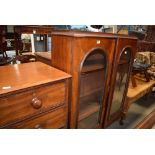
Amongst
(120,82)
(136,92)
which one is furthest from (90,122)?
(136,92)

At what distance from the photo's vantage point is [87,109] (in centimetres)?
142

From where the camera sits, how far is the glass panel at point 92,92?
1273 mm

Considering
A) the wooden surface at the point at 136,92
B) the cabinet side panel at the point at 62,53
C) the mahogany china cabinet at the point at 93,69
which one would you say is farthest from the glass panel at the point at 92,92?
the wooden surface at the point at 136,92

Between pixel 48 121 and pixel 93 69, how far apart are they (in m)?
0.53

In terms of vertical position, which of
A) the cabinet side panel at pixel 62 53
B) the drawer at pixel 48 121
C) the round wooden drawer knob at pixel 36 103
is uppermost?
the cabinet side panel at pixel 62 53

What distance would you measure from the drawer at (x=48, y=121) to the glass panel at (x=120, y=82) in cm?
73

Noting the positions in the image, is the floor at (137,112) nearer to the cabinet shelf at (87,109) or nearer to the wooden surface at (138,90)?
the wooden surface at (138,90)

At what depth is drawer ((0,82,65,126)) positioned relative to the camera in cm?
73

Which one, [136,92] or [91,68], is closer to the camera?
[91,68]

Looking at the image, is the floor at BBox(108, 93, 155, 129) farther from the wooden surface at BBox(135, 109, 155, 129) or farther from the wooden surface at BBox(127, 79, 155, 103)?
the wooden surface at BBox(135, 109, 155, 129)

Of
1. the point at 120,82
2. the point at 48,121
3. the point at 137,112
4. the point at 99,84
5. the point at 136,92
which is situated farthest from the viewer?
the point at 137,112

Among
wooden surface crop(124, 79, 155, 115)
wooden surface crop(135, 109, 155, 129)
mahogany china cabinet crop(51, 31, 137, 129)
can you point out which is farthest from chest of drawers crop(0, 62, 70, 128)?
wooden surface crop(124, 79, 155, 115)

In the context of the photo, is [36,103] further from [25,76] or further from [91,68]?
[91,68]

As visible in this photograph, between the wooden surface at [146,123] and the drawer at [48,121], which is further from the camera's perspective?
the drawer at [48,121]
